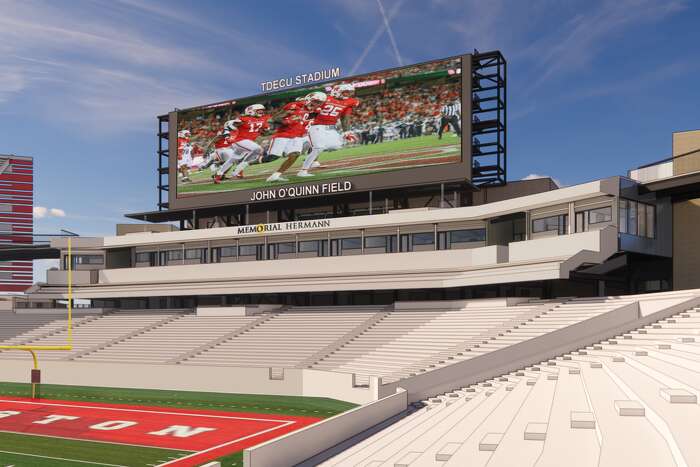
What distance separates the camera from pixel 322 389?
100 ft

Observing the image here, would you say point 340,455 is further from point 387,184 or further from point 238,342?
point 387,184

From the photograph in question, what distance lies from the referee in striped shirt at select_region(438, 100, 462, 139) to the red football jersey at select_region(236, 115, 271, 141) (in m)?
13.6

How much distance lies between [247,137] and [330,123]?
7134 mm

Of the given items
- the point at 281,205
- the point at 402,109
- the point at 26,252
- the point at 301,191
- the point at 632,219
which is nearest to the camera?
the point at 632,219

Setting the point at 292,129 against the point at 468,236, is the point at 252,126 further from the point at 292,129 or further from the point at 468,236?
the point at 468,236

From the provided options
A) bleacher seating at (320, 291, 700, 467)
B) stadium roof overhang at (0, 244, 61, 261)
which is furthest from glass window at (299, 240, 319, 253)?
stadium roof overhang at (0, 244, 61, 261)

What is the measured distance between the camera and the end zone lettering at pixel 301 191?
45094mm

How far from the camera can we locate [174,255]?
5247 centimetres

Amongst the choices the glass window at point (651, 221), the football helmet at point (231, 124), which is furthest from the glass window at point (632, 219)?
the football helmet at point (231, 124)

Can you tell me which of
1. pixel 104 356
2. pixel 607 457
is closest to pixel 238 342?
pixel 104 356

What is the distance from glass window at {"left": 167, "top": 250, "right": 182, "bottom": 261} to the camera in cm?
5219

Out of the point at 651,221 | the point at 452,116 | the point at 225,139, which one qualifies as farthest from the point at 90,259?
the point at 651,221

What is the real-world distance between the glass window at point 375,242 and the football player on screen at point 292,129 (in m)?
7.78

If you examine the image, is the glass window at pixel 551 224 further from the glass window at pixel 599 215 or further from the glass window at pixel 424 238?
the glass window at pixel 424 238
